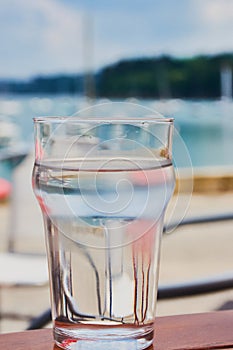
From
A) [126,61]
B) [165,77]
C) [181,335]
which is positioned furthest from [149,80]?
[181,335]

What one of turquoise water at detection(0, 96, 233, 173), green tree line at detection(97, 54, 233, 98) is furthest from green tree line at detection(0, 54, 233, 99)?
turquoise water at detection(0, 96, 233, 173)

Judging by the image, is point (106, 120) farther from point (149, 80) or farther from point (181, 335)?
point (149, 80)

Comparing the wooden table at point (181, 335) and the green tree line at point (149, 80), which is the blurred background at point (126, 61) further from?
the wooden table at point (181, 335)

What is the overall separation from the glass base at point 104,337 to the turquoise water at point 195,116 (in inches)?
392

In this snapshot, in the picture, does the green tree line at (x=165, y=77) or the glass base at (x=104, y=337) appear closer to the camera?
the glass base at (x=104, y=337)

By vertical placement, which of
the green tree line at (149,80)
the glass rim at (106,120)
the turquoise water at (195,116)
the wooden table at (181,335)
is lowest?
the turquoise water at (195,116)

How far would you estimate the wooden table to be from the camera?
0.51m

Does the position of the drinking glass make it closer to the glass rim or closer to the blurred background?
the glass rim

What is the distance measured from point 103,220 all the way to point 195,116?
15.1 m

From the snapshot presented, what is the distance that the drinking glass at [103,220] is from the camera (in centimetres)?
47

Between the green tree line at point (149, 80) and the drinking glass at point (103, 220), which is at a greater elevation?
the green tree line at point (149, 80)

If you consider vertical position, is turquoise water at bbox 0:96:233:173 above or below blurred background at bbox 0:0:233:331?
below

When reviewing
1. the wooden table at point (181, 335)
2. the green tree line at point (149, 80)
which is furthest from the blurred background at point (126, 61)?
the wooden table at point (181, 335)

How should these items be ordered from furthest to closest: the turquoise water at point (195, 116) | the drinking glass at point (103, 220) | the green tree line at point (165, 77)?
1. the green tree line at point (165, 77)
2. the turquoise water at point (195, 116)
3. the drinking glass at point (103, 220)
